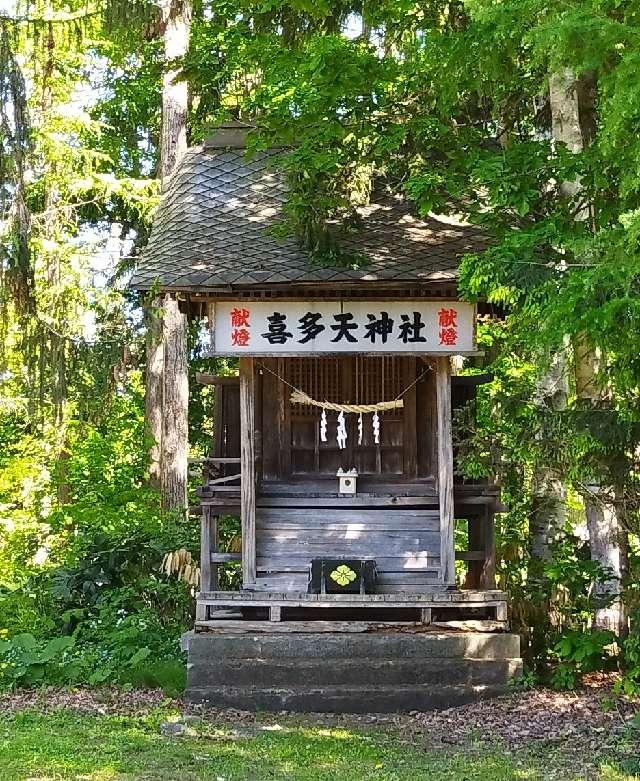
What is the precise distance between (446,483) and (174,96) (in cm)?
1073

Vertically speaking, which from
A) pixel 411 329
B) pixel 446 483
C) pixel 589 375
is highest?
pixel 411 329

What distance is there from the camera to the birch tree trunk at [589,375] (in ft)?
31.5

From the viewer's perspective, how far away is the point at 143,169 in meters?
23.7

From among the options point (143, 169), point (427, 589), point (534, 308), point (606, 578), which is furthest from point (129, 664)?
point (143, 169)

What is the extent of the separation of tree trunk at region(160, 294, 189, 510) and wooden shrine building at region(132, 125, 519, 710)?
4737 millimetres

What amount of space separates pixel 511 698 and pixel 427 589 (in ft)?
4.96

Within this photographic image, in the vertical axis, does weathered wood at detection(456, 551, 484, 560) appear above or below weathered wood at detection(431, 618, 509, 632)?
above

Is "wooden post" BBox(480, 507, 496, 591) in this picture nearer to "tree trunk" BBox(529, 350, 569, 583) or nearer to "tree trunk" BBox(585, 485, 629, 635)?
"tree trunk" BBox(529, 350, 569, 583)

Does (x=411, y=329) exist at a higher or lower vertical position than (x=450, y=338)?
higher

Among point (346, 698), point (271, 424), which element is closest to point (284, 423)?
point (271, 424)

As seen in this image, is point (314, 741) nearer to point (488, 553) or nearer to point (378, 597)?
point (378, 597)

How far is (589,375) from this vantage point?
415 inches

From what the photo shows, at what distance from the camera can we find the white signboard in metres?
10.5

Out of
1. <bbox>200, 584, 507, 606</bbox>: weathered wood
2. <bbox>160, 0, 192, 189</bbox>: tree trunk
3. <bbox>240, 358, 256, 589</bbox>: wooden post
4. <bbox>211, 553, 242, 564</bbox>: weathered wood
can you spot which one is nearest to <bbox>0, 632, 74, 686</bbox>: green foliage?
<bbox>211, 553, 242, 564</bbox>: weathered wood
